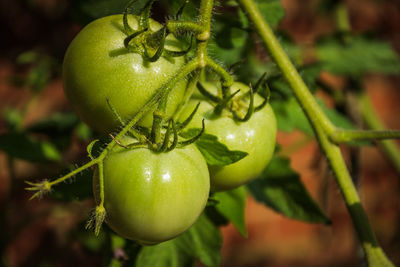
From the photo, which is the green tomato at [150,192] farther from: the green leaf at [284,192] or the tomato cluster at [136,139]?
the green leaf at [284,192]

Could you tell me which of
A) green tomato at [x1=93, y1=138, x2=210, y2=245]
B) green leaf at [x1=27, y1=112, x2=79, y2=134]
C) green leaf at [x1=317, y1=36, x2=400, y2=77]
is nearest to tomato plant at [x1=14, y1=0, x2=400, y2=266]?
green tomato at [x1=93, y1=138, x2=210, y2=245]

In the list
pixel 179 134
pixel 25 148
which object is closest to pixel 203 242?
pixel 179 134

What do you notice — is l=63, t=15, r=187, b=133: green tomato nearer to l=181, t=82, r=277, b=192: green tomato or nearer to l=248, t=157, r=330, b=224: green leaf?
l=181, t=82, r=277, b=192: green tomato

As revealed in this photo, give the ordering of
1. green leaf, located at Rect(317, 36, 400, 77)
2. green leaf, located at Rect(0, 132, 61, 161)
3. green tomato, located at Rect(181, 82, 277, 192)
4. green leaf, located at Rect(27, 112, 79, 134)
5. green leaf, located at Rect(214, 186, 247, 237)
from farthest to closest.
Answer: green leaf, located at Rect(317, 36, 400, 77)
green leaf, located at Rect(27, 112, 79, 134)
green leaf, located at Rect(0, 132, 61, 161)
green leaf, located at Rect(214, 186, 247, 237)
green tomato, located at Rect(181, 82, 277, 192)

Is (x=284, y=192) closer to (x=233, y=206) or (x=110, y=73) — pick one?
(x=233, y=206)

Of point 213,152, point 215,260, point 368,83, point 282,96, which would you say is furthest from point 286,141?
point 213,152
